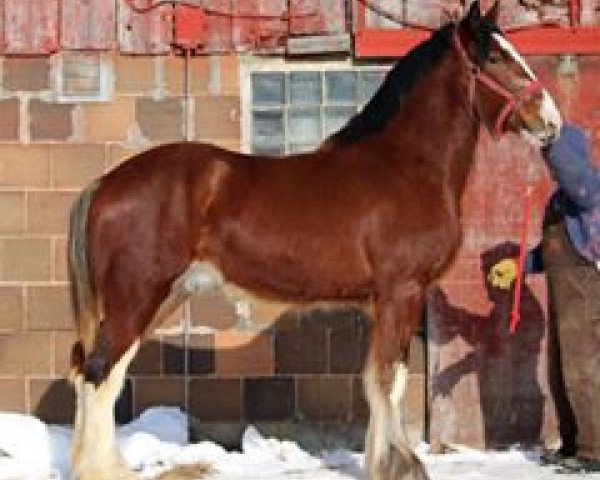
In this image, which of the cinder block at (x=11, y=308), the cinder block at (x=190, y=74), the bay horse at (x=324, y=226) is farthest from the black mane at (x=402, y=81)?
the cinder block at (x=11, y=308)

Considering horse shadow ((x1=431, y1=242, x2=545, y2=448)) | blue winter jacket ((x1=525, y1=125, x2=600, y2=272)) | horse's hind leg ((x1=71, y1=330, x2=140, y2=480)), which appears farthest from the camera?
horse shadow ((x1=431, y1=242, x2=545, y2=448))

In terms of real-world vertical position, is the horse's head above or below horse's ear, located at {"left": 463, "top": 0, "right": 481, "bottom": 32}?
below

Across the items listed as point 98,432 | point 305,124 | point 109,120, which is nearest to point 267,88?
point 305,124

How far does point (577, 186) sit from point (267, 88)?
2.16 meters

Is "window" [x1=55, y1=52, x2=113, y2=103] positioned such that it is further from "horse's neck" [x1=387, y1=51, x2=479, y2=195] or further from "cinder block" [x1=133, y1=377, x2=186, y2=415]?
"horse's neck" [x1=387, y1=51, x2=479, y2=195]

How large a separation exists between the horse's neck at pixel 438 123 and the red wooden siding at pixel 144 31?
183cm

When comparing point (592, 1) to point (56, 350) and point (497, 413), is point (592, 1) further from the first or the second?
point (56, 350)

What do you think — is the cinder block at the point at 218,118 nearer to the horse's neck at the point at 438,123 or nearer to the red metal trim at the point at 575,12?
the horse's neck at the point at 438,123

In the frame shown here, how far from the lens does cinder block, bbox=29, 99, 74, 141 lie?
7.35 metres

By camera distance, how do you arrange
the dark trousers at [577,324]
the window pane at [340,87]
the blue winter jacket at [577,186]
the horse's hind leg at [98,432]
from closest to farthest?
the horse's hind leg at [98,432] < the blue winter jacket at [577,186] < the dark trousers at [577,324] < the window pane at [340,87]

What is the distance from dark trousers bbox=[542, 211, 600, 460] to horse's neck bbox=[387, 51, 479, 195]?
0.65 metres

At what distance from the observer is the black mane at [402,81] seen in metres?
6.12

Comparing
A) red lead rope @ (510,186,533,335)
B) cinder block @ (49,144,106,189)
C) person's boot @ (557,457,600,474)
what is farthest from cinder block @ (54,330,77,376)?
person's boot @ (557,457,600,474)

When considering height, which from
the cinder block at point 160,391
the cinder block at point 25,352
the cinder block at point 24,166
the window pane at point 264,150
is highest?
the window pane at point 264,150
